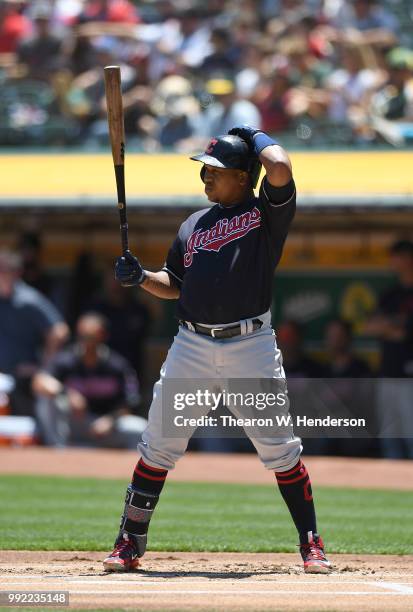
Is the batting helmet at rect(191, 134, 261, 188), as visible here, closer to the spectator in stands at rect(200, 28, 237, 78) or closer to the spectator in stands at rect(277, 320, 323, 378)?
the spectator in stands at rect(277, 320, 323, 378)

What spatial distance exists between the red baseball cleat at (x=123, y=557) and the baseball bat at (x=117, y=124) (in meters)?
1.21

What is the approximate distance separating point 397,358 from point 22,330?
346cm

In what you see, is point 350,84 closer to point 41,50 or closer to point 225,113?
point 225,113

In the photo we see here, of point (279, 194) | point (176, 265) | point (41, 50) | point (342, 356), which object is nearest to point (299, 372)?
point (342, 356)

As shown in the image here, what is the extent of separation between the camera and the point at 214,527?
22.2ft

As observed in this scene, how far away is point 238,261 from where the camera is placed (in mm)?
4977

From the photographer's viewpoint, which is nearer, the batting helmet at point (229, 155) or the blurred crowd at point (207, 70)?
the batting helmet at point (229, 155)

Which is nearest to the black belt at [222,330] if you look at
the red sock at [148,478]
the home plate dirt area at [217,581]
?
the red sock at [148,478]

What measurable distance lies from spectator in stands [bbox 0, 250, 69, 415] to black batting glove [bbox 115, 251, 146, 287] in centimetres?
622

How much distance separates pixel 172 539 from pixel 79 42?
859 cm

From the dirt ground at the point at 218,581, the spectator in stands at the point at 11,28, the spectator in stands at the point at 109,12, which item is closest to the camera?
the dirt ground at the point at 218,581

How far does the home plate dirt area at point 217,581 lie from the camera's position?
4199mm

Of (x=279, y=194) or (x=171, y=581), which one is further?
(x=279, y=194)

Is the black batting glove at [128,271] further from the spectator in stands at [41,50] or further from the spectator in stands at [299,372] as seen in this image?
the spectator in stands at [41,50]
